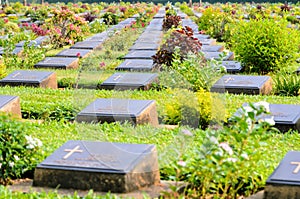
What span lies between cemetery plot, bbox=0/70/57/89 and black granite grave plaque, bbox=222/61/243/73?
2652 mm

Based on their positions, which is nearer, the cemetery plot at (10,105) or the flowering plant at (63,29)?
the cemetery plot at (10,105)

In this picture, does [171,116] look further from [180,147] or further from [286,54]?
[286,54]

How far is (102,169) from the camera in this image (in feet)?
16.4

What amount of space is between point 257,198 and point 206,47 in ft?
26.7

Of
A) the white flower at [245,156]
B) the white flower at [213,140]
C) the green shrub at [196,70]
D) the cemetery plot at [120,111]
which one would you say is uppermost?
the white flower at [213,140]

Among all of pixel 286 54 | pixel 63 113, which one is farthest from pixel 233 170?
pixel 286 54

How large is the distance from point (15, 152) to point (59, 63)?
614 centimetres

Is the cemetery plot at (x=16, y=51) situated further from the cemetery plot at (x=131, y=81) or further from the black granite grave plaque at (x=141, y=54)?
the cemetery plot at (x=131, y=81)

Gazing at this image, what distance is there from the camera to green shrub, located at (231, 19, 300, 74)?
1045 cm

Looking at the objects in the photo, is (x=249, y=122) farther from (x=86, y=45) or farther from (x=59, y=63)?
(x=86, y=45)

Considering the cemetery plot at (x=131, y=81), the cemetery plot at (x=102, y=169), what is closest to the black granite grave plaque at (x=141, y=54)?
the cemetery plot at (x=131, y=81)

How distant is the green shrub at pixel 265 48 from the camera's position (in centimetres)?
1045

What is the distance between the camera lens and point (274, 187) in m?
4.74

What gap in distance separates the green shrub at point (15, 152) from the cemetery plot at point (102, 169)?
264mm
